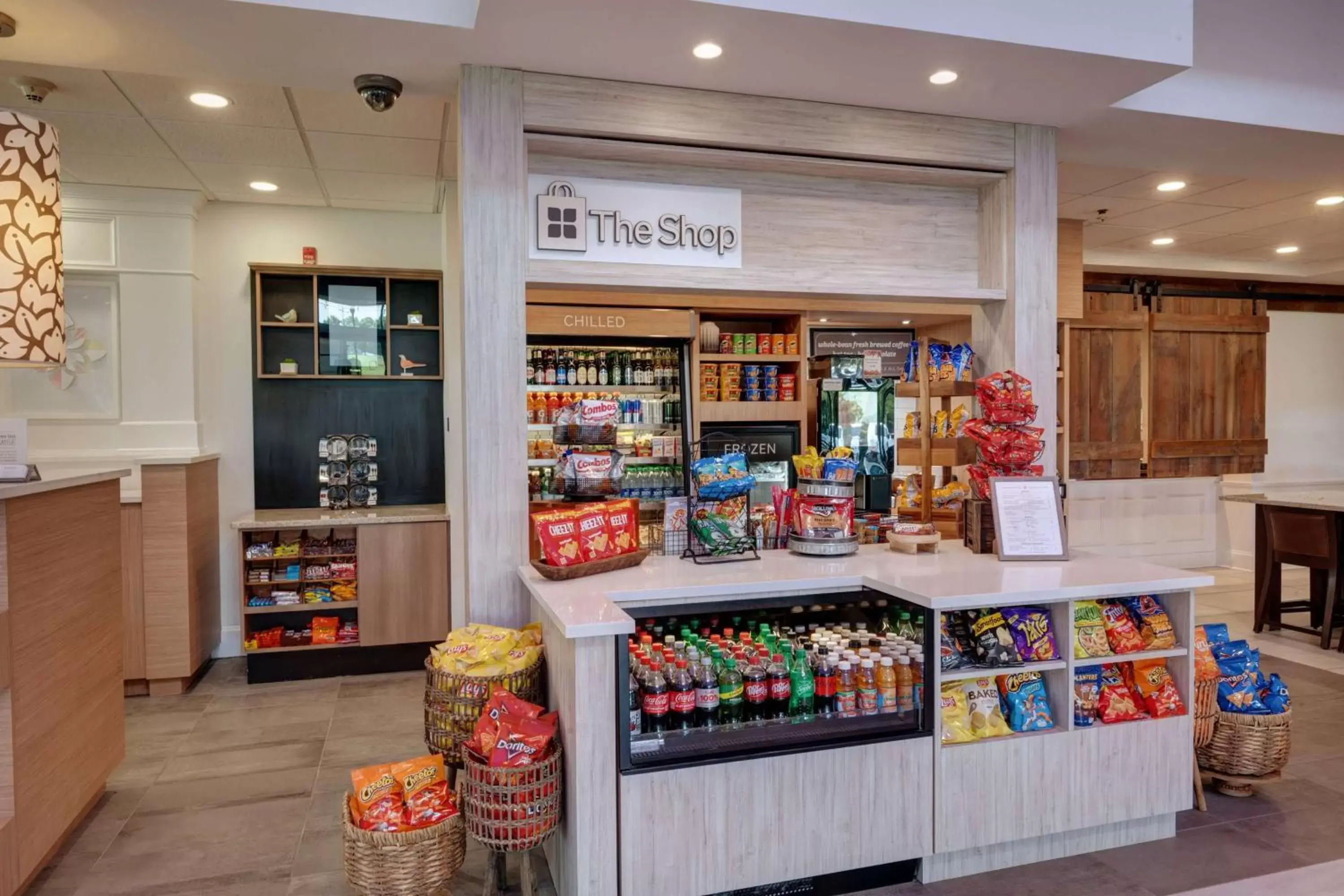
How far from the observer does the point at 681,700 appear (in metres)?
2.55

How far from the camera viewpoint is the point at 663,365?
5680 millimetres

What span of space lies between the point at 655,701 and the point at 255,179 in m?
4.27

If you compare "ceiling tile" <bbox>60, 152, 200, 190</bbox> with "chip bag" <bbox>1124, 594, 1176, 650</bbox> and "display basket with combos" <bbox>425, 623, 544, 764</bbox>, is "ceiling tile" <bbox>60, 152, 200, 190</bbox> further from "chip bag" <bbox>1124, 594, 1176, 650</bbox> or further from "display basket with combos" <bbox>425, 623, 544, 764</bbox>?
"chip bag" <bbox>1124, 594, 1176, 650</bbox>

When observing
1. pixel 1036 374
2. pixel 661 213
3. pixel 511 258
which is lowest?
pixel 1036 374

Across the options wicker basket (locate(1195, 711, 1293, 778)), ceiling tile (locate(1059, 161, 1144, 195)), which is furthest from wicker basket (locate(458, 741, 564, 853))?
ceiling tile (locate(1059, 161, 1144, 195))

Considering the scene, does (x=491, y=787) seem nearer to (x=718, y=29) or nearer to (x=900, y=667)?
(x=900, y=667)

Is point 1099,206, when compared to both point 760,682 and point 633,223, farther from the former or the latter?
point 760,682

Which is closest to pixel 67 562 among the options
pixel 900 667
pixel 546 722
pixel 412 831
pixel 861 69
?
pixel 412 831

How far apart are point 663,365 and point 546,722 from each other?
3491 mm

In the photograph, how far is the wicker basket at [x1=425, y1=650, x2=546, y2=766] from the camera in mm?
2703

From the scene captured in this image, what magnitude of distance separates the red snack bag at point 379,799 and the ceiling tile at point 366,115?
2682mm

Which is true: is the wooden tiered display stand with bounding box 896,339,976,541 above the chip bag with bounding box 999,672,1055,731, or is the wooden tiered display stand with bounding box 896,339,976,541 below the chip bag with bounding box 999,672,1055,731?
above

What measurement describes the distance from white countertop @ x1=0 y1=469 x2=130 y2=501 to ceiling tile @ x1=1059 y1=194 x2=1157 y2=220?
600 cm

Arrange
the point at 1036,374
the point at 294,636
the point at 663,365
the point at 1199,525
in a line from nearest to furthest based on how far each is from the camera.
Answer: the point at 1036,374 → the point at 294,636 → the point at 663,365 → the point at 1199,525
